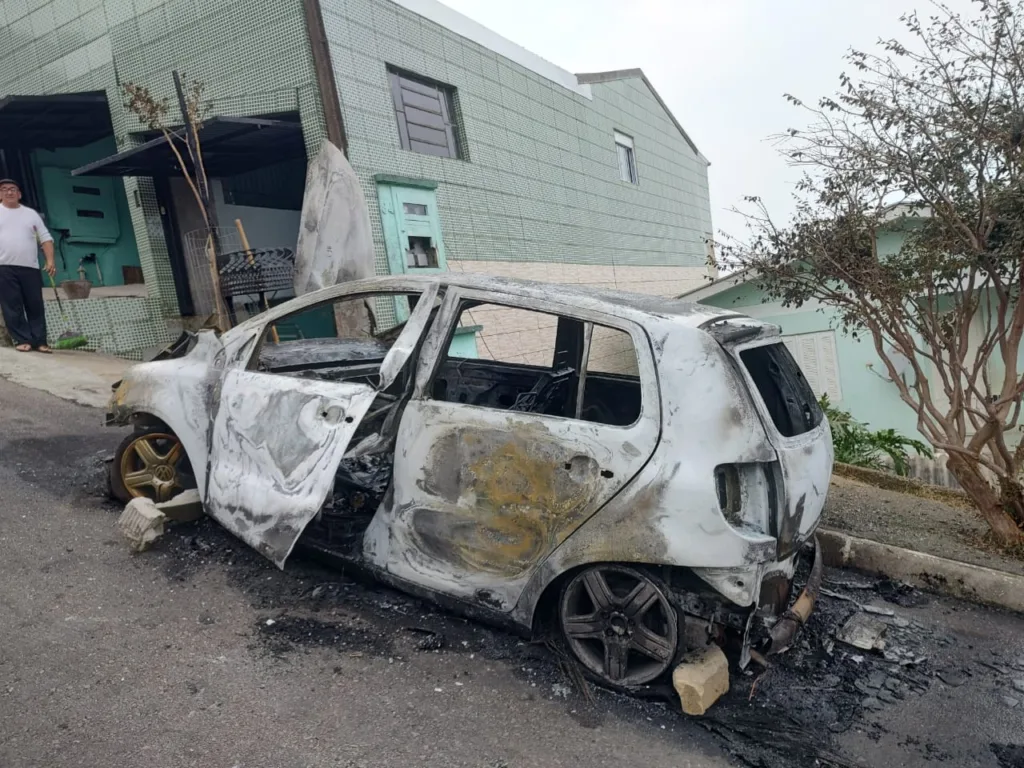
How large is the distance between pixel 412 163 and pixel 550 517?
24.1ft

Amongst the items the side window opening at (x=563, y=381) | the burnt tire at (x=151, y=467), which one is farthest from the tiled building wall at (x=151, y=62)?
the side window opening at (x=563, y=381)

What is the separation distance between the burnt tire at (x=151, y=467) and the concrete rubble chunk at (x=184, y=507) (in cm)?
16

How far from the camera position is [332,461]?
3123mm

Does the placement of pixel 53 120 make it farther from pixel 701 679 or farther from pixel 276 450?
pixel 701 679

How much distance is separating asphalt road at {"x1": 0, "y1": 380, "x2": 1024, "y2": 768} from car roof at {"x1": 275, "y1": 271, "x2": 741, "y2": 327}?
63.4 inches

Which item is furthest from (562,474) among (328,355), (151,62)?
(151,62)

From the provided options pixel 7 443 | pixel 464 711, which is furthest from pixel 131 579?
pixel 7 443

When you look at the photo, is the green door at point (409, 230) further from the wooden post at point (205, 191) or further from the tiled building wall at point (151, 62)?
the wooden post at point (205, 191)

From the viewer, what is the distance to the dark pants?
7.43 metres

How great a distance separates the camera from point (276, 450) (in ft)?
11.1

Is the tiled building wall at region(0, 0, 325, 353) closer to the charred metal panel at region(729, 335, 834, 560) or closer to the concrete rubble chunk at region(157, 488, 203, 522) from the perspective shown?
the concrete rubble chunk at region(157, 488, 203, 522)

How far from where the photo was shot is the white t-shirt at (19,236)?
23.7 feet

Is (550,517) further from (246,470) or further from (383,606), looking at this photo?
(246,470)

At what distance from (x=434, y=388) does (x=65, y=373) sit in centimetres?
601
